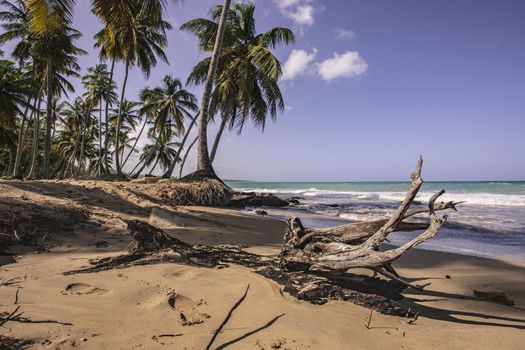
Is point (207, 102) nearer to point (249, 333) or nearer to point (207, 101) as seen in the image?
point (207, 101)

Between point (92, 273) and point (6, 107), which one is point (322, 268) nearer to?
point (92, 273)

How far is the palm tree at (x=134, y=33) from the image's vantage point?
31.3ft

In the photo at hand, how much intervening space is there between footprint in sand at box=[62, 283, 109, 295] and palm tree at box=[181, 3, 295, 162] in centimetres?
1492

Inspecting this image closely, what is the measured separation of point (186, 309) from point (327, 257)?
1445mm

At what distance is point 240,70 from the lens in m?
17.0

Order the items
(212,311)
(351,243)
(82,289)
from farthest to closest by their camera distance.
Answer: (351,243) → (82,289) → (212,311)

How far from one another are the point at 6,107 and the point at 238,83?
1418 cm

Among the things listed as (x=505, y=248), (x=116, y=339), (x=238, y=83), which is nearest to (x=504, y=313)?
(x=116, y=339)

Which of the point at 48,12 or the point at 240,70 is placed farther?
the point at 240,70

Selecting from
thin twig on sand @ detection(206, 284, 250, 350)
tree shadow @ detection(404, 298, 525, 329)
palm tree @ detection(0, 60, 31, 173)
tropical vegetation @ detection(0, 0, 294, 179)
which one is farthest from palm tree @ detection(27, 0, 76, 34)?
palm tree @ detection(0, 60, 31, 173)

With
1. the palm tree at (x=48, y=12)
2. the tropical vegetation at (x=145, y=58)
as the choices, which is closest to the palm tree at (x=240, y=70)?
the tropical vegetation at (x=145, y=58)

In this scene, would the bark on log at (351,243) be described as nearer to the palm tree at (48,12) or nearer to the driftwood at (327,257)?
the driftwood at (327,257)

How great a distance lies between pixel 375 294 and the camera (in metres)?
2.83

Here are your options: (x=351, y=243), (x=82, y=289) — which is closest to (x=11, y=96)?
(x=82, y=289)
